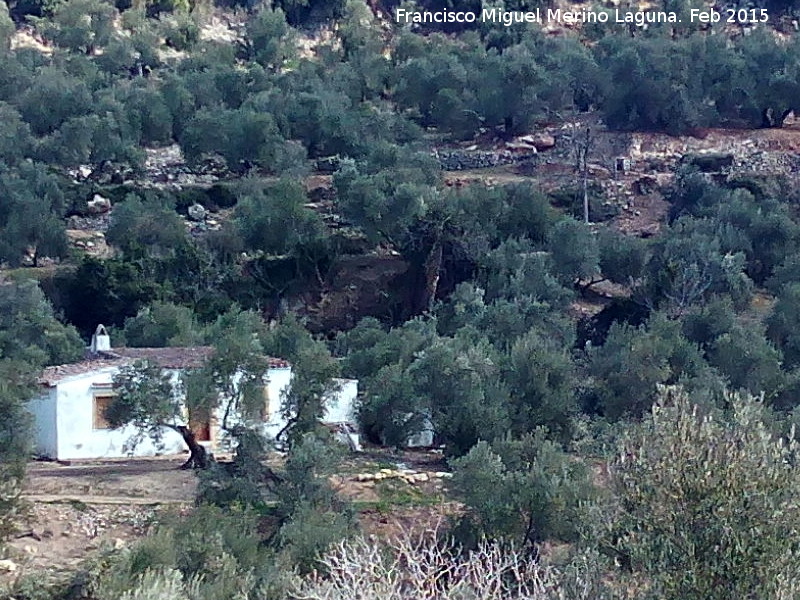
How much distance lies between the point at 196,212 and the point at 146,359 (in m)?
18.2

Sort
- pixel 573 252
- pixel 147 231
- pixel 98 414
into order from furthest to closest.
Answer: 1. pixel 147 231
2. pixel 573 252
3. pixel 98 414

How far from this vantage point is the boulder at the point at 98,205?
39875 mm

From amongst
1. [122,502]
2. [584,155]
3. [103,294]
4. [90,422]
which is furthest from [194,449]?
[584,155]

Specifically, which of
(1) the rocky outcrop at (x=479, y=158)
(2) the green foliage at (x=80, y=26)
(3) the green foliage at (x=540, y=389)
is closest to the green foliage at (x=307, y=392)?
(3) the green foliage at (x=540, y=389)

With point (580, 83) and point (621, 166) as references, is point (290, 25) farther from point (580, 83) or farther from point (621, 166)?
point (621, 166)

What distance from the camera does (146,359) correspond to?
22250 mm

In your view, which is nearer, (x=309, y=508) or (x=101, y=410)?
(x=309, y=508)

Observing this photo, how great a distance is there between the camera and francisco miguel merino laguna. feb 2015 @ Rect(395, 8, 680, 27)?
57.6 m

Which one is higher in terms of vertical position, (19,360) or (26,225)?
(26,225)

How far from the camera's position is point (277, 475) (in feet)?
64.8

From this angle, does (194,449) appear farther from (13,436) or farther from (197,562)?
(197,562)

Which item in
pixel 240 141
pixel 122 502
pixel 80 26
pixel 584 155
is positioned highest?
pixel 80 26

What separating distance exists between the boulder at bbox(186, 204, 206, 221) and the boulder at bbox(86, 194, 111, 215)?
2105 millimetres

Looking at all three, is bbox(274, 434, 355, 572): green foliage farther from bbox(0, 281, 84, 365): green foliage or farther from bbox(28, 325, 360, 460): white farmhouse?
bbox(0, 281, 84, 365): green foliage
